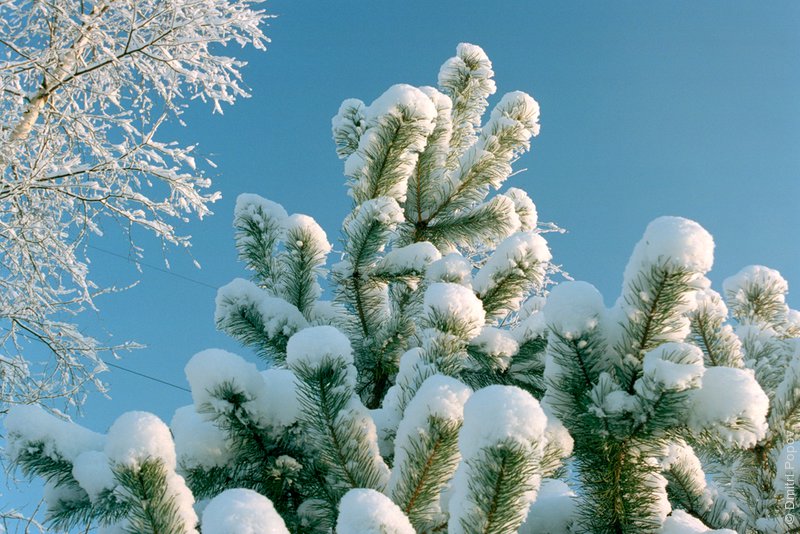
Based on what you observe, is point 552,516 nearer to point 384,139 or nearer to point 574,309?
point 574,309

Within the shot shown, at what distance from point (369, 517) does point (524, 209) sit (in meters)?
2.46

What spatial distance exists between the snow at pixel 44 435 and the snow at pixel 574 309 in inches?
46.5

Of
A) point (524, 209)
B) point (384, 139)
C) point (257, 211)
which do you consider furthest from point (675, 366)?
point (524, 209)

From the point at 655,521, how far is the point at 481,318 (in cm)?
60

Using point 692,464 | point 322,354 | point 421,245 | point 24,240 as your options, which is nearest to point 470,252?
point 421,245

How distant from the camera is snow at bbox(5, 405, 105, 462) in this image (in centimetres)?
144

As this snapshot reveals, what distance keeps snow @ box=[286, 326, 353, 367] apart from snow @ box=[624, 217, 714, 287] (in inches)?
25.6

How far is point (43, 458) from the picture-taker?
1476mm

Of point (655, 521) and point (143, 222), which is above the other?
point (143, 222)

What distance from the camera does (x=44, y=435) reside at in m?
1.46

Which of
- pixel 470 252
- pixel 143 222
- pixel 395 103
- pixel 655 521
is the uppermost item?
pixel 143 222

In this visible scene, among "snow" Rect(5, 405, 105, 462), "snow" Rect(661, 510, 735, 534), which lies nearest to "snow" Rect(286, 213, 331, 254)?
"snow" Rect(5, 405, 105, 462)

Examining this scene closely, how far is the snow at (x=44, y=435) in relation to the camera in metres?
1.44

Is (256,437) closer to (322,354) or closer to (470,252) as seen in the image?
(322,354)
